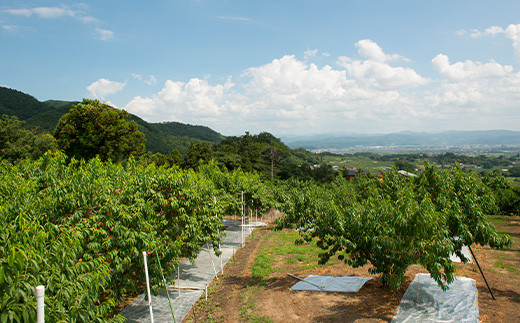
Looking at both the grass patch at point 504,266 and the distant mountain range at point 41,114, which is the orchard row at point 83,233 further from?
the distant mountain range at point 41,114

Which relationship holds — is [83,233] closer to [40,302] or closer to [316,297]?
[40,302]

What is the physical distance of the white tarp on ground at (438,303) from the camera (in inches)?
241

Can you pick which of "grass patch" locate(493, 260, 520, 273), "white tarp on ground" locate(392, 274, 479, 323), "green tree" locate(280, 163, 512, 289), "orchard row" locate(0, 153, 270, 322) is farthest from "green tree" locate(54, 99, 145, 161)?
"grass patch" locate(493, 260, 520, 273)

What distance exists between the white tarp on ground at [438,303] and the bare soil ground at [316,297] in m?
0.19

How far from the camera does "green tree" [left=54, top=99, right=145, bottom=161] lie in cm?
2108

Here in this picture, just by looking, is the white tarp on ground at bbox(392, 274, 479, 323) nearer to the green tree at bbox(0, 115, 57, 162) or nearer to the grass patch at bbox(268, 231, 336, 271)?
the grass patch at bbox(268, 231, 336, 271)

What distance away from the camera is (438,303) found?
6.68 m

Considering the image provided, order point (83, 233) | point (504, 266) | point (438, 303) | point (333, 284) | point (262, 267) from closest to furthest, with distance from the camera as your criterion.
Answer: point (83, 233), point (438, 303), point (333, 284), point (504, 266), point (262, 267)

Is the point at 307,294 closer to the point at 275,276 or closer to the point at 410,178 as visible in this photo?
the point at 275,276

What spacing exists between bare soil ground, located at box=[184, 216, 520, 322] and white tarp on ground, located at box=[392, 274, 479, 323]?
192 millimetres

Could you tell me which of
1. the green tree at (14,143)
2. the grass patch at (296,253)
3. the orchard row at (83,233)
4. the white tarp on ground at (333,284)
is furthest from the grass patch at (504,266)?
the green tree at (14,143)

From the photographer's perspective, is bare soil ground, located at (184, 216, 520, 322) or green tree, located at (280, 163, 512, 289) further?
bare soil ground, located at (184, 216, 520, 322)

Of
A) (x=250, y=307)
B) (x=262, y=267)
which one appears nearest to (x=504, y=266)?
(x=262, y=267)

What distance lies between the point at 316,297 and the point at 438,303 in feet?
8.84
